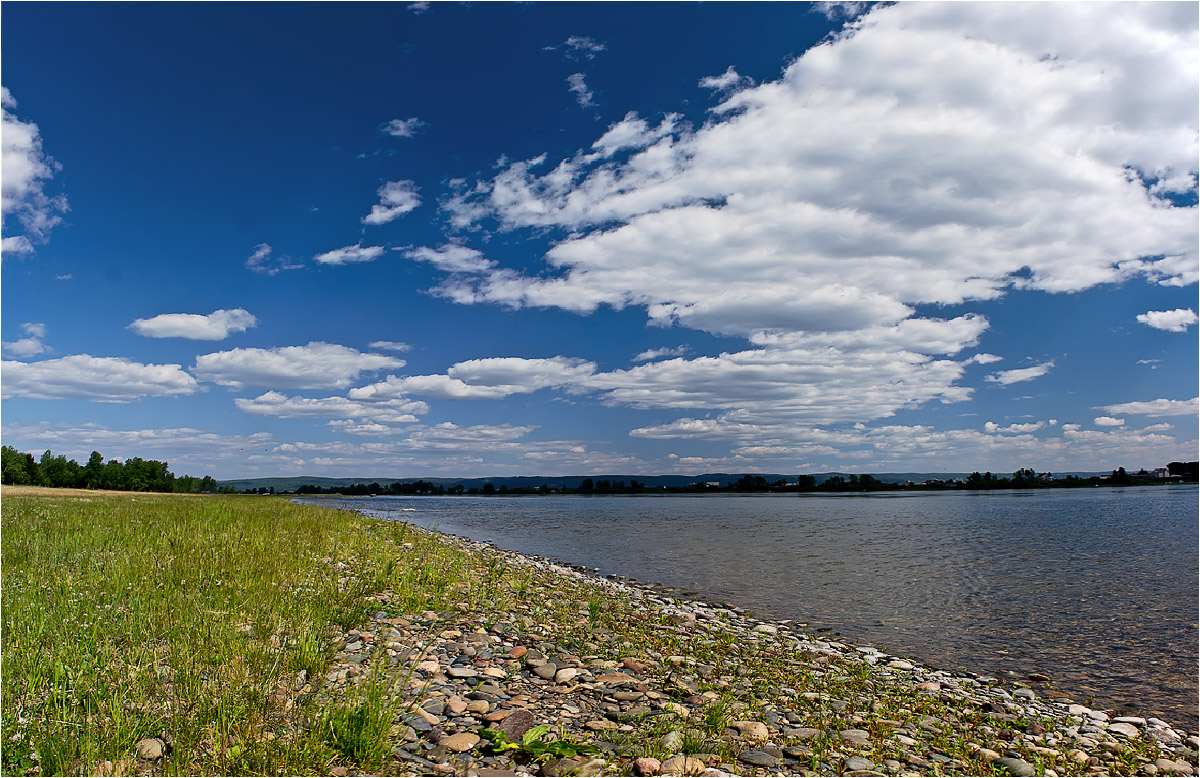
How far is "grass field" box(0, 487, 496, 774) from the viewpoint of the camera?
254 inches

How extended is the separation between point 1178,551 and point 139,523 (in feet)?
166

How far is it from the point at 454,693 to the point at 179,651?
371 cm

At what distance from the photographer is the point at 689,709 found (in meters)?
9.19

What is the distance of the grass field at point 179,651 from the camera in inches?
254

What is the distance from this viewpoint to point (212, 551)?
1639cm

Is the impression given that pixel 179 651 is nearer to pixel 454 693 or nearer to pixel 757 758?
pixel 454 693

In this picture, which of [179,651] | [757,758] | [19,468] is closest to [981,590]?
[757,758]

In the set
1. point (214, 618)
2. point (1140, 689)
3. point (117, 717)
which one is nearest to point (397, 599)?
point (214, 618)

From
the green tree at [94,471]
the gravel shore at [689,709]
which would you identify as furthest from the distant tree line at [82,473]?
the gravel shore at [689,709]

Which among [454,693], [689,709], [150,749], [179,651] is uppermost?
[179,651]

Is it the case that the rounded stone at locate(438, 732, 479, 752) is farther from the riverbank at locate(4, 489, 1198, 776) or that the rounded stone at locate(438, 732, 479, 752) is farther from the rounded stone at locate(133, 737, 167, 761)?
the rounded stone at locate(133, 737, 167, 761)

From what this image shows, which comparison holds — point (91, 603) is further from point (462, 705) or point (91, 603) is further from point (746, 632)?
point (746, 632)

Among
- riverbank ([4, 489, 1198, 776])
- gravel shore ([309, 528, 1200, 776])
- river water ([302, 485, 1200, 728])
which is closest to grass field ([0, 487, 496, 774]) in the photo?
riverbank ([4, 489, 1198, 776])

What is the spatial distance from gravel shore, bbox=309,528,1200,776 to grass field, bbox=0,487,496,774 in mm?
506
